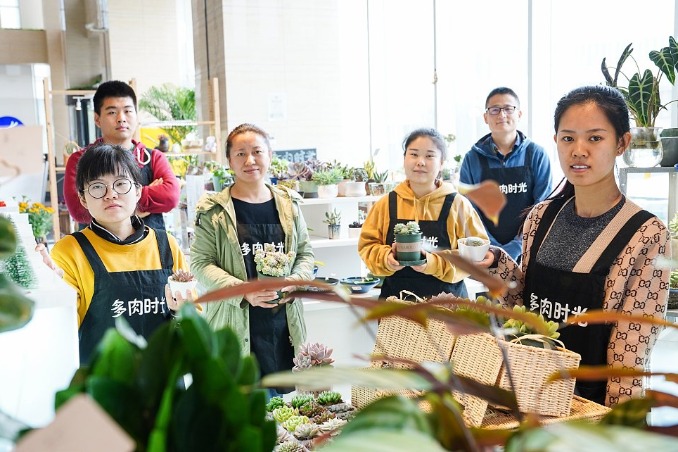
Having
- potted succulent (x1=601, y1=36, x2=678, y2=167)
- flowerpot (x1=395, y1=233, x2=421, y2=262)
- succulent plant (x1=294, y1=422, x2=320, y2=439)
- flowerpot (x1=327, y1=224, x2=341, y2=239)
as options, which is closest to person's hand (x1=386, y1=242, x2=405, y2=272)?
flowerpot (x1=395, y1=233, x2=421, y2=262)

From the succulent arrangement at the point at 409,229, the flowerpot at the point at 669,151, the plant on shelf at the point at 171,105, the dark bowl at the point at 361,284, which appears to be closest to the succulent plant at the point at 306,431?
the succulent arrangement at the point at 409,229

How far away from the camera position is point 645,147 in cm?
327

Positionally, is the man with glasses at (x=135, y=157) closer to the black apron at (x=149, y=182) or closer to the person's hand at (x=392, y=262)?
the black apron at (x=149, y=182)

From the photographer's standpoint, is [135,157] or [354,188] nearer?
[135,157]

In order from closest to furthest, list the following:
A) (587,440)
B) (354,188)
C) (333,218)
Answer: (587,440), (333,218), (354,188)

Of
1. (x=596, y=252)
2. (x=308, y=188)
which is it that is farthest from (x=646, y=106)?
(x=308, y=188)

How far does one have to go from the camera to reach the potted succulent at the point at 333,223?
495 centimetres

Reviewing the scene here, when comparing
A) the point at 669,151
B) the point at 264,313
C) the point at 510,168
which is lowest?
the point at 264,313

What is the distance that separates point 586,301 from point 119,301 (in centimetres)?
→ 152

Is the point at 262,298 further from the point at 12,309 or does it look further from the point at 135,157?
the point at 12,309

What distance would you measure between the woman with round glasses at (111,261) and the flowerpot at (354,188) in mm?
2602

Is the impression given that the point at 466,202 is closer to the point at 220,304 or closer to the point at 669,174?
the point at 669,174

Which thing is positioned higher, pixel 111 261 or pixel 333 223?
pixel 111 261

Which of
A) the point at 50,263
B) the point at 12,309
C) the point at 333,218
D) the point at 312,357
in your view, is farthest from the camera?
the point at 333,218
